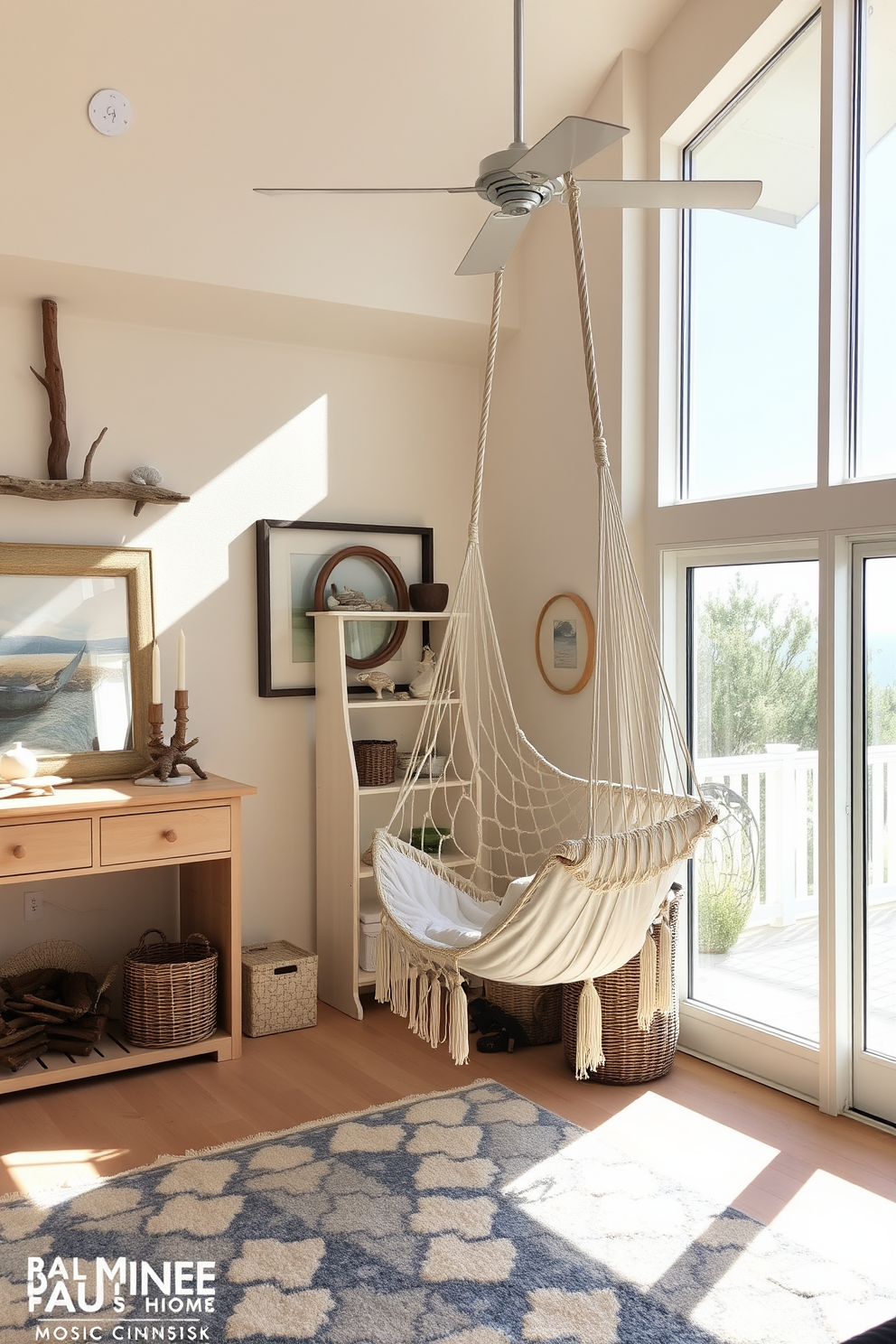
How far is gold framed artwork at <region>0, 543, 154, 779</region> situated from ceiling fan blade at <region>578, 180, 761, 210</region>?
2.06 metres

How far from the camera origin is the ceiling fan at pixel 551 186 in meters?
1.80

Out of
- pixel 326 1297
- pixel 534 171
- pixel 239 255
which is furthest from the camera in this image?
pixel 239 255

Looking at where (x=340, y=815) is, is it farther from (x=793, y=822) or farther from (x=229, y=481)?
(x=793, y=822)

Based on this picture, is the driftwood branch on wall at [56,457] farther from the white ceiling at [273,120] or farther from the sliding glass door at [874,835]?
the sliding glass door at [874,835]

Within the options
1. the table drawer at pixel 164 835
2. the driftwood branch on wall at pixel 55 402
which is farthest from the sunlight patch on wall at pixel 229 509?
the table drawer at pixel 164 835

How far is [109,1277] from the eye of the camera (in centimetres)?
222

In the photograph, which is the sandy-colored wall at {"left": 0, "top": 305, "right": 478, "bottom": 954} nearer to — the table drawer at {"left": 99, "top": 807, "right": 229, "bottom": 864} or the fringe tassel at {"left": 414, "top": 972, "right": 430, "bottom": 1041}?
the table drawer at {"left": 99, "top": 807, "right": 229, "bottom": 864}

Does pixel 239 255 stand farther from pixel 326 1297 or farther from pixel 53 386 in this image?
pixel 326 1297

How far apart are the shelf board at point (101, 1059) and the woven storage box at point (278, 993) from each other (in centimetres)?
14

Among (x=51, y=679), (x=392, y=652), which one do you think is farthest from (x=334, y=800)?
(x=51, y=679)

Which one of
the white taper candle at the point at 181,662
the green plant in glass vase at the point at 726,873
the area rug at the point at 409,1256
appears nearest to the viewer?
the area rug at the point at 409,1256

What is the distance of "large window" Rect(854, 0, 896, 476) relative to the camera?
112 inches

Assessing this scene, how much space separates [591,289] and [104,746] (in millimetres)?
2212

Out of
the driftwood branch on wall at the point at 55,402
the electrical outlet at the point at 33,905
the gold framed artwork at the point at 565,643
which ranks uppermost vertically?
the driftwood branch on wall at the point at 55,402
